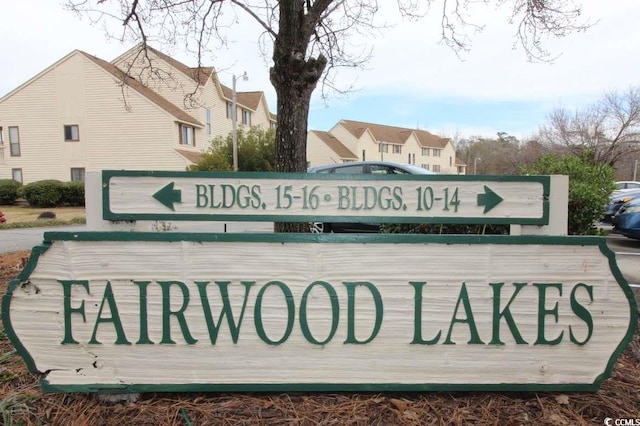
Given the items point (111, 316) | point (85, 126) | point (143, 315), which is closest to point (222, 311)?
point (143, 315)

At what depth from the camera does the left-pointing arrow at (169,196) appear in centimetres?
215

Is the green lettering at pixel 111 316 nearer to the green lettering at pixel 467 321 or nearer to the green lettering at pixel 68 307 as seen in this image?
the green lettering at pixel 68 307

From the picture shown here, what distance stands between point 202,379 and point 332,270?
882 mm

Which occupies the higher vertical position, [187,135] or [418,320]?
[187,135]

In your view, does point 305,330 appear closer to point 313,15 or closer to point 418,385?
point 418,385

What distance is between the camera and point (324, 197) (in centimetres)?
218

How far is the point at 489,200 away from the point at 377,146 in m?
54.1

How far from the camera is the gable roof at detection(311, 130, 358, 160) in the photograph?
152ft

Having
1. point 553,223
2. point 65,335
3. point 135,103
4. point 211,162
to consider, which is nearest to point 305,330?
point 65,335

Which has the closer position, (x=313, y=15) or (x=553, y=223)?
(x=553, y=223)

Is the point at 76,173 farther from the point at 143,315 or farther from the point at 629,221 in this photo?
the point at 629,221

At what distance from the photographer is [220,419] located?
6.59 feet

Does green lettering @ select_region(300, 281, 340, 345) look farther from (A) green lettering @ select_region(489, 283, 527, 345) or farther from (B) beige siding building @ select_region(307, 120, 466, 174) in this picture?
(B) beige siding building @ select_region(307, 120, 466, 174)

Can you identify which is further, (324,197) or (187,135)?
(187,135)
